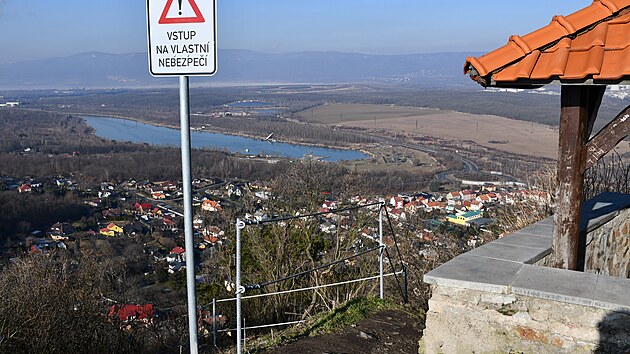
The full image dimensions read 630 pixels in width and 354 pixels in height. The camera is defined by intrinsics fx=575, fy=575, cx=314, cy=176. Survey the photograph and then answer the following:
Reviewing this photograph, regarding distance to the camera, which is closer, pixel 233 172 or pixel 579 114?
pixel 579 114

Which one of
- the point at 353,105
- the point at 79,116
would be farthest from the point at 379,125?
the point at 79,116

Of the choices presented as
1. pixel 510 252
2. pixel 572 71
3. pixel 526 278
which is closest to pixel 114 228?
pixel 510 252

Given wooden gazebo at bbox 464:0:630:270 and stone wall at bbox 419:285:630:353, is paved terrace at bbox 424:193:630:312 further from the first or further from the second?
wooden gazebo at bbox 464:0:630:270

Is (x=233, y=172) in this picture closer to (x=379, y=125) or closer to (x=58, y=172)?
(x=58, y=172)

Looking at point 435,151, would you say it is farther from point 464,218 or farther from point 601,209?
point 601,209

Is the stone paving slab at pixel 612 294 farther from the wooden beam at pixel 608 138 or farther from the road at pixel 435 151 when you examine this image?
the road at pixel 435 151
